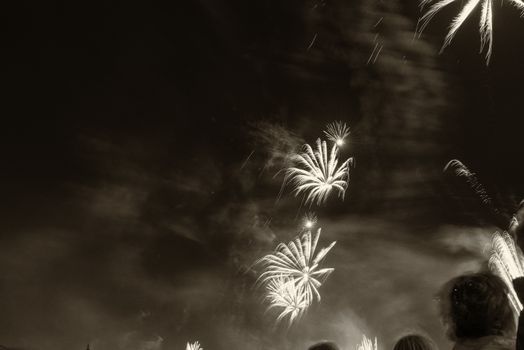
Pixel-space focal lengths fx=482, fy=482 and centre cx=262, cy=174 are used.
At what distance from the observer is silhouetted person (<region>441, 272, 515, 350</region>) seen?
3818 millimetres

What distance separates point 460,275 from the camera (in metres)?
4.36

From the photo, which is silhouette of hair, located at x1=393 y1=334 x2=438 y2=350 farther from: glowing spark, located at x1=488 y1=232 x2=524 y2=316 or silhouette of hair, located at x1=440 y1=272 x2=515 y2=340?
glowing spark, located at x1=488 y1=232 x2=524 y2=316

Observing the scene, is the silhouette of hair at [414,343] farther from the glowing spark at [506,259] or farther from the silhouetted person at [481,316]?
the glowing spark at [506,259]

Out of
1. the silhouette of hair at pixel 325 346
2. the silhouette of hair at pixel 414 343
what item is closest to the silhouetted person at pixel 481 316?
the silhouette of hair at pixel 414 343

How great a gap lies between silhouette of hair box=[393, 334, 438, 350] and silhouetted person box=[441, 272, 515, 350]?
560 millimetres

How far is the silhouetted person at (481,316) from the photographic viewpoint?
3818 mm

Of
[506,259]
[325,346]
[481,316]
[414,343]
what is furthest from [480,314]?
[506,259]

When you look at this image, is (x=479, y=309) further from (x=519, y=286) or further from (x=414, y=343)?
(x=414, y=343)

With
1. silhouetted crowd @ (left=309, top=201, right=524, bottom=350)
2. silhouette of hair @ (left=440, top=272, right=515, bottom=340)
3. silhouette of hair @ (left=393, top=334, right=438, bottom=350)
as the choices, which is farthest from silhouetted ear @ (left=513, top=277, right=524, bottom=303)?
silhouette of hair @ (left=393, top=334, right=438, bottom=350)

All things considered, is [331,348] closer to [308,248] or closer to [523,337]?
[523,337]

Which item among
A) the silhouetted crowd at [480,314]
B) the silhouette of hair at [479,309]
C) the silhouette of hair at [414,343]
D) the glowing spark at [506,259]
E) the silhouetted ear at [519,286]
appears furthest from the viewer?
the glowing spark at [506,259]

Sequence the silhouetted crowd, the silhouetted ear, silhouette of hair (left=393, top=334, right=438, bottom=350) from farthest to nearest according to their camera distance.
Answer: silhouette of hair (left=393, top=334, right=438, bottom=350) → the silhouetted crowd → the silhouetted ear

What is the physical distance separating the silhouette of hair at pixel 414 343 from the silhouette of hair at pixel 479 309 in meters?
0.58

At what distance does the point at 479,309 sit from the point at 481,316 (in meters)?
0.06
